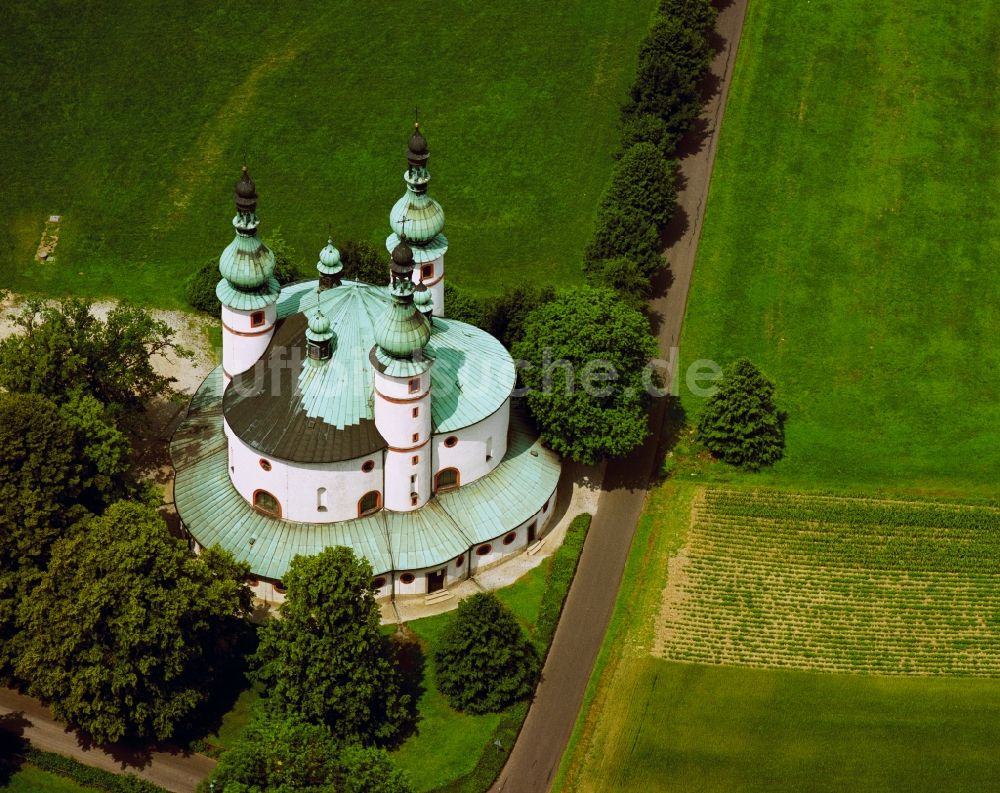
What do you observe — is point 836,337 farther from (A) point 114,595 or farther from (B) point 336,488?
(A) point 114,595

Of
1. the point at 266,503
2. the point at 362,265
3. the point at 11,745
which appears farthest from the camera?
the point at 362,265

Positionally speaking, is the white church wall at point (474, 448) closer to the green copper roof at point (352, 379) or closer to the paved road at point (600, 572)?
the green copper roof at point (352, 379)

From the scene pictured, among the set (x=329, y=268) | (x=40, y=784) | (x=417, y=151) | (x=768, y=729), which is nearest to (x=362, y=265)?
(x=329, y=268)

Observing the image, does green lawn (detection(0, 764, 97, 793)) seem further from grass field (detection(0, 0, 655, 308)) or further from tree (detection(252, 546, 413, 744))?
grass field (detection(0, 0, 655, 308))

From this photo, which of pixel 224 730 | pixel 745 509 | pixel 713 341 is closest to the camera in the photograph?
pixel 224 730

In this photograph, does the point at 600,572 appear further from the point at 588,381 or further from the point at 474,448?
the point at 588,381

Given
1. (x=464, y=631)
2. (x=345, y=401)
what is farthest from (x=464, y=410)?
(x=464, y=631)

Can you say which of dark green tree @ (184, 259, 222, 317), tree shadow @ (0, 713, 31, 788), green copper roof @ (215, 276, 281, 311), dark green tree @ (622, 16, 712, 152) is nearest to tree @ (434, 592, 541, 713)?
green copper roof @ (215, 276, 281, 311)
